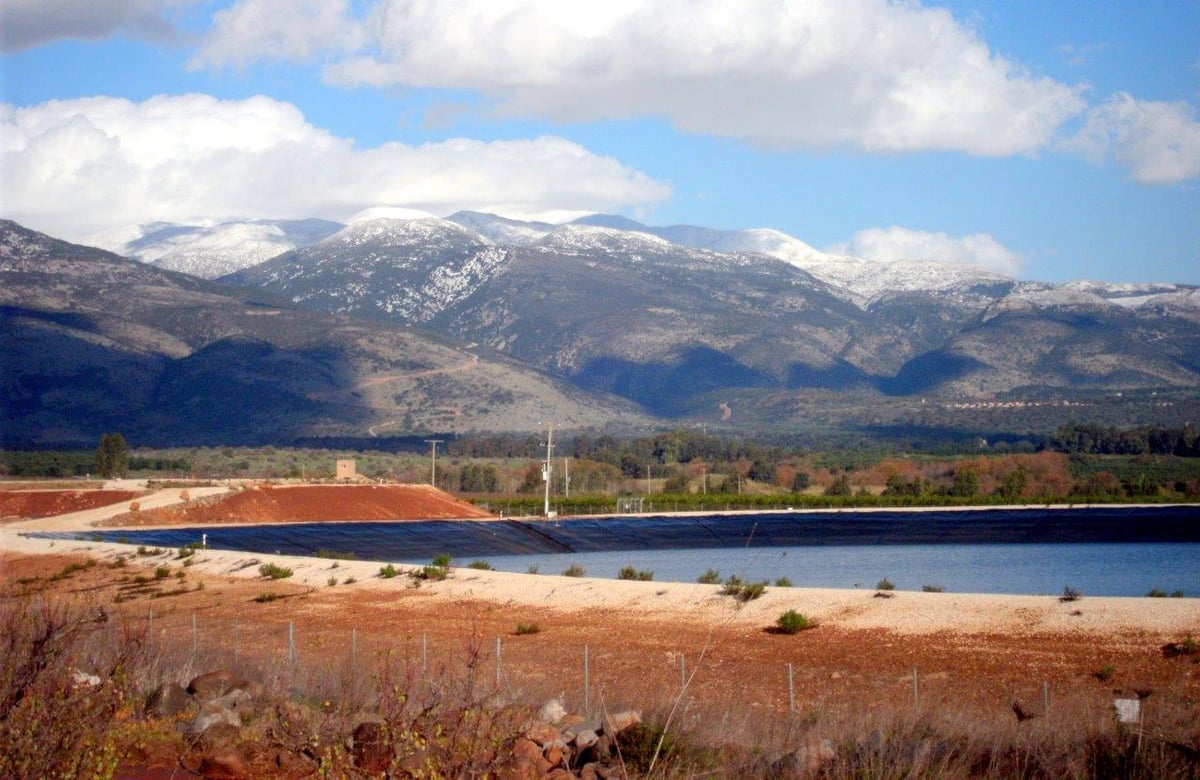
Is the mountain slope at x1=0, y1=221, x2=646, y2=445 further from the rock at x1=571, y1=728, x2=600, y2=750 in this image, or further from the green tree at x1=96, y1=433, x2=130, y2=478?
the rock at x1=571, y1=728, x2=600, y2=750

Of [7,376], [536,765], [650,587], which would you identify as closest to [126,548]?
[650,587]

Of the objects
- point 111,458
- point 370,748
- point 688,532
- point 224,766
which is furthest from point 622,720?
point 111,458

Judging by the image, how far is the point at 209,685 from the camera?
1374cm

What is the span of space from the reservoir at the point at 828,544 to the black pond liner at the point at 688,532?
10cm

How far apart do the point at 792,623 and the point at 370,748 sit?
17.5m

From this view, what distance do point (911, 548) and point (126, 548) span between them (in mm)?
33566

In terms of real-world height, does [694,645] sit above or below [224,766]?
below

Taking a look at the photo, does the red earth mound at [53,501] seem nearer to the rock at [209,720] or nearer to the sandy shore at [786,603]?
the sandy shore at [786,603]

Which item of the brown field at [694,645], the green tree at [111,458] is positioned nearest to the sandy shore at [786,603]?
the brown field at [694,645]

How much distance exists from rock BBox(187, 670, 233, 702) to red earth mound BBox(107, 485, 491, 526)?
49293 mm

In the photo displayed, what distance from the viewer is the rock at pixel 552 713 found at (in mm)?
12039

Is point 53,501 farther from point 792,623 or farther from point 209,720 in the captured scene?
point 209,720

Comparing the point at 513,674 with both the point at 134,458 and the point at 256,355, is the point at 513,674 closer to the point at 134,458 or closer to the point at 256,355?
the point at 134,458

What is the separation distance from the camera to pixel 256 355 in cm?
14125
